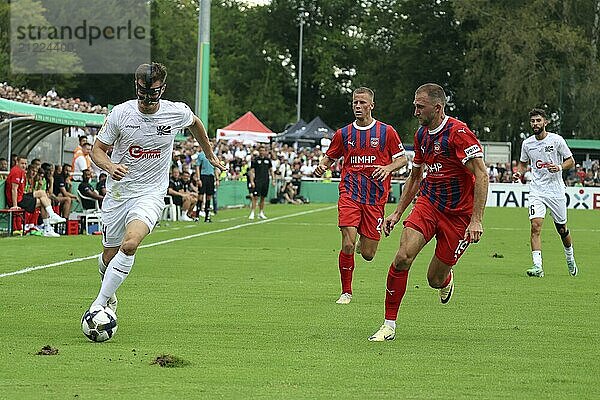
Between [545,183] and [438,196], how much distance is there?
300 inches

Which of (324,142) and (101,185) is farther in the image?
(324,142)

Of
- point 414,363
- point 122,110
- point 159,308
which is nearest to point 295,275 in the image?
point 159,308

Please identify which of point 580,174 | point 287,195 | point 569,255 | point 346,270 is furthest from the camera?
point 580,174

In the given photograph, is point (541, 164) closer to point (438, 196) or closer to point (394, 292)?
point (438, 196)

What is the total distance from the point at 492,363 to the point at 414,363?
0.55 meters

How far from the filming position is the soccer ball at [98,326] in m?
9.31

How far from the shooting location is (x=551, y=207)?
683 inches

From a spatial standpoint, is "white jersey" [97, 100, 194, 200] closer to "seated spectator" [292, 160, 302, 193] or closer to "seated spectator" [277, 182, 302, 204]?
"seated spectator" [277, 182, 302, 204]

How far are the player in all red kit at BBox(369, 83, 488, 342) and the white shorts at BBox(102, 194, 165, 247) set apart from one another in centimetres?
199

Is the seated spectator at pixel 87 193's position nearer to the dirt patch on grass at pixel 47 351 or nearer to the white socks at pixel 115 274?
the white socks at pixel 115 274

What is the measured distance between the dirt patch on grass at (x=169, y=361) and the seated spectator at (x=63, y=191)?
1732 centimetres

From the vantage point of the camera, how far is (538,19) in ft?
229

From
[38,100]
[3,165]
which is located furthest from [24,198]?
[38,100]

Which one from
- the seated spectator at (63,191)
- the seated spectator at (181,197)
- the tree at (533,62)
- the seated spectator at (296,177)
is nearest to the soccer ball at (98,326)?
the seated spectator at (63,191)
